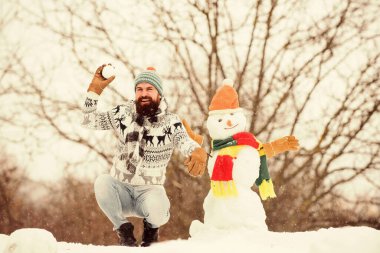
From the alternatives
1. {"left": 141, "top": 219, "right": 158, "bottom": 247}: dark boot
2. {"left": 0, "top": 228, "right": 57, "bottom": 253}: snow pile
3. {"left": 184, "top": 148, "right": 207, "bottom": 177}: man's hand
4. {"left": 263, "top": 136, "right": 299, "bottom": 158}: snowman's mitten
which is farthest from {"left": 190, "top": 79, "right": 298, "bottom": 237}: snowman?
{"left": 0, "top": 228, "right": 57, "bottom": 253}: snow pile

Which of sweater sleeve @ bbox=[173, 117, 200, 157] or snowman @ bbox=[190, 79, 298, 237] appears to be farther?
snowman @ bbox=[190, 79, 298, 237]

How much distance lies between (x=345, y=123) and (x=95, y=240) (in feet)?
13.9

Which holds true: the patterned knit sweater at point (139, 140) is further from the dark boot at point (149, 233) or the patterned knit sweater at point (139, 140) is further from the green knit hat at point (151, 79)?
the dark boot at point (149, 233)

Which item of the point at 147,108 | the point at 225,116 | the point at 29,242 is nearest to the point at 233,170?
the point at 225,116

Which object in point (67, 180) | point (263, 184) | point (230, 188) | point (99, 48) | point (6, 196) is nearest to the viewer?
point (230, 188)

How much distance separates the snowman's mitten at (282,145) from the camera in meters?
2.83

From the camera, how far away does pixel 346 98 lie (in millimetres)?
6336

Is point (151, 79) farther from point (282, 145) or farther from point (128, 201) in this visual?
point (282, 145)

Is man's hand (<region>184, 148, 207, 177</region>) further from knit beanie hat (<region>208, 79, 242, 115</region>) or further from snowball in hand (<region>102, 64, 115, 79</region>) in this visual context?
snowball in hand (<region>102, 64, 115, 79</region>)

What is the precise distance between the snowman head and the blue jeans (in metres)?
0.50

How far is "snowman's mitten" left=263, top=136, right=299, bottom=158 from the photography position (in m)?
2.83

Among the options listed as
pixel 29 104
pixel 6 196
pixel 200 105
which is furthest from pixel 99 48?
pixel 6 196

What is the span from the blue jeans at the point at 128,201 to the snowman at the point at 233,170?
266 millimetres

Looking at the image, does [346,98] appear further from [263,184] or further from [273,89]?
[263,184]
